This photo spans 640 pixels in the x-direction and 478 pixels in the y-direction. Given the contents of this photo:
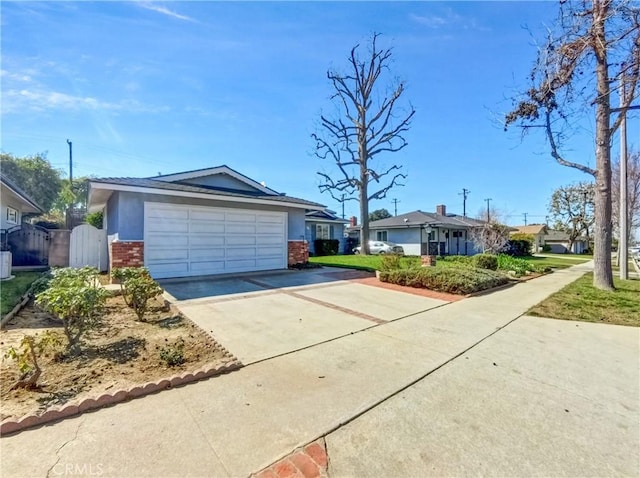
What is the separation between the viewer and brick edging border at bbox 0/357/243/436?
239 cm

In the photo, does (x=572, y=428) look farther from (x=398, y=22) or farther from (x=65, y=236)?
(x=65, y=236)

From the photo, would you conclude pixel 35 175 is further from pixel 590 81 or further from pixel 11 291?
pixel 590 81

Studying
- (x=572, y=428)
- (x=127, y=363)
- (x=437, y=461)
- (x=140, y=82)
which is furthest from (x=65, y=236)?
(x=572, y=428)

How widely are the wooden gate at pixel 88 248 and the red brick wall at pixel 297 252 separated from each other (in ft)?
23.6

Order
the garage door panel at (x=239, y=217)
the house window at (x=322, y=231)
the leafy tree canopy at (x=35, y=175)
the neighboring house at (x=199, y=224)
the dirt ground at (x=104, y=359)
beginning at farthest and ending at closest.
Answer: the leafy tree canopy at (x=35, y=175), the house window at (x=322, y=231), the garage door panel at (x=239, y=217), the neighboring house at (x=199, y=224), the dirt ground at (x=104, y=359)

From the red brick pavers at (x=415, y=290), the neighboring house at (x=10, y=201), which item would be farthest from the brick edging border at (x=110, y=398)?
the neighboring house at (x=10, y=201)

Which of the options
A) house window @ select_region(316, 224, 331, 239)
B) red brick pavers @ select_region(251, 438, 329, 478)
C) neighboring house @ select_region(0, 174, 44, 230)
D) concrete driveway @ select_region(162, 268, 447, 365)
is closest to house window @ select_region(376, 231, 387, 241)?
house window @ select_region(316, 224, 331, 239)

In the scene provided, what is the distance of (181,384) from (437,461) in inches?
100

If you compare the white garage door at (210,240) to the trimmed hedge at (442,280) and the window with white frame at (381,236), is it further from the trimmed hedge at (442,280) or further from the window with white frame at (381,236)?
the window with white frame at (381,236)

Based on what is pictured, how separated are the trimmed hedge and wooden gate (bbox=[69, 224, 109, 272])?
10710 mm

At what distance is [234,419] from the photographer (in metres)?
2.59

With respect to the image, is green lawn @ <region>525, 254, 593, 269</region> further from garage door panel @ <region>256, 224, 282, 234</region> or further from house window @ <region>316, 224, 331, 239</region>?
garage door panel @ <region>256, 224, 282, 234</region>

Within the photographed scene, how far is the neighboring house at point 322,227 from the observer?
76.2 ft

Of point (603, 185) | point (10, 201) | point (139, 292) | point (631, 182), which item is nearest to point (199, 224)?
point (139, 292)
